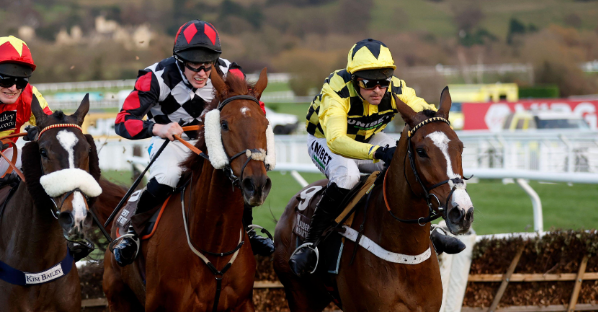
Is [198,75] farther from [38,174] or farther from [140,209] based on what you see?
[38,174]

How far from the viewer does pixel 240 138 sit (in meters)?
2.96

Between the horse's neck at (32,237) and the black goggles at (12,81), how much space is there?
0.71m

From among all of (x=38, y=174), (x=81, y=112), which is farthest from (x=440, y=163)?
(x=38, y=174)

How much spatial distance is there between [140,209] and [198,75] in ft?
2.85

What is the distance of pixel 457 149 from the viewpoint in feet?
10.3

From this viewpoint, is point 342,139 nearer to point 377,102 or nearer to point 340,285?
point 377,102

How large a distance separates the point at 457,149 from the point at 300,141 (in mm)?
12956

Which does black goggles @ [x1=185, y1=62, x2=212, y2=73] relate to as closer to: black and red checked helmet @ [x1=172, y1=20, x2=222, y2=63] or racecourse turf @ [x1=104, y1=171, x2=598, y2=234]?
black and red checked helmet @ [x1=172, y1=20, x2=222, y2=63]

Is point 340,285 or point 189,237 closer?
point 189,237

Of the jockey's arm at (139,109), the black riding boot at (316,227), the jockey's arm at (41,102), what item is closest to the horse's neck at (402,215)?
the black riding boot at (316,227)

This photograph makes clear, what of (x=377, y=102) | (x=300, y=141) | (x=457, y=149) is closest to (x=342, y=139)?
(x=377, y=102)

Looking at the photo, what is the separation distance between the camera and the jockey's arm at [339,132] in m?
3.60

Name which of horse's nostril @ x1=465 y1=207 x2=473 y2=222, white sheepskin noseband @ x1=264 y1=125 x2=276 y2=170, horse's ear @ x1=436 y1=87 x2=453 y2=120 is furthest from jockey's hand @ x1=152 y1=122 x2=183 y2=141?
horse's nostril @ x1=465 y1=207 x2=473 y2=222

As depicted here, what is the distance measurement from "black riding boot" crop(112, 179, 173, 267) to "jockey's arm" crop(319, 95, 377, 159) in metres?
1.01
